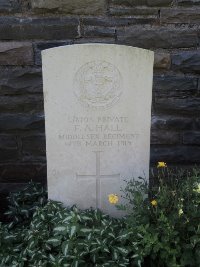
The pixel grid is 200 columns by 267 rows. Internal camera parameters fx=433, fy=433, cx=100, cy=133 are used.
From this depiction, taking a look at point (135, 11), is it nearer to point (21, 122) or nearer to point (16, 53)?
point (16, 53)

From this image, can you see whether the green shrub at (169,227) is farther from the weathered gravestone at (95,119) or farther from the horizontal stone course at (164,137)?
the horizontal stone course at (164,137)

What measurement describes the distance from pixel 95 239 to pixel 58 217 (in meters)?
0.29

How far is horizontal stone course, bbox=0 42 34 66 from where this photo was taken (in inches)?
125

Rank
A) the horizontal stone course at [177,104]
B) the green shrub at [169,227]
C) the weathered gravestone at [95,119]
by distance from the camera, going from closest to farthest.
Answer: the green shrub at [169,227]
the weathered gravestone at [95,119]
the horizontal stone course at [177,104]

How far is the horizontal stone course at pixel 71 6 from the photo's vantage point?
308 centimetres

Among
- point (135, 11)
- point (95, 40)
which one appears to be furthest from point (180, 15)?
point (95, 40)

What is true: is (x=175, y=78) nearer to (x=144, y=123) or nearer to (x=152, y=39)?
(x=152, y=39)

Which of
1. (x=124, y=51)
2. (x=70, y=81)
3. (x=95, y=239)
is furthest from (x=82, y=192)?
(x=124, y=51)

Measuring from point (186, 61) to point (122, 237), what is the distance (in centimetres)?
152

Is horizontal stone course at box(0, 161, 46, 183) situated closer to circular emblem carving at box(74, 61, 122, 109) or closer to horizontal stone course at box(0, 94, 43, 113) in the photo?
horizontal stone course at box(0, 94, 43, 113)

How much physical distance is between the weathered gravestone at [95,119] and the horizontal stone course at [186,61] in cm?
73

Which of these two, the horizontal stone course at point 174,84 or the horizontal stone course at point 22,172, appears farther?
the horizontal stone course at point 22,172

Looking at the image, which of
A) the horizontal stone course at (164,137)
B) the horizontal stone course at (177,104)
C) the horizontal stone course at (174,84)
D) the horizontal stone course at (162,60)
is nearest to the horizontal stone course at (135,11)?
the horizontal stone course at (162,60)

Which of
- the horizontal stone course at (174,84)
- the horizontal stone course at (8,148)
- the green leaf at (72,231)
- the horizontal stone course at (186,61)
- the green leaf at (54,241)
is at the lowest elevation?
the green leaf at (54,241)
